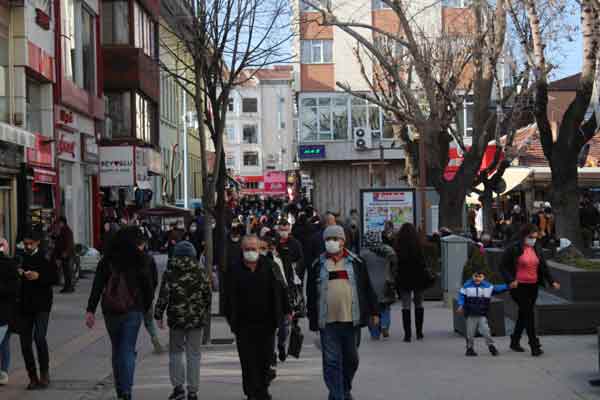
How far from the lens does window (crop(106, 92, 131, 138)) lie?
123 feet

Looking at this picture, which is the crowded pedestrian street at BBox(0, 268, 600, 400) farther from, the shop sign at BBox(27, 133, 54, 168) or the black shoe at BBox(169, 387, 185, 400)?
the shop sign at BBox(27, 133, 54, 168)

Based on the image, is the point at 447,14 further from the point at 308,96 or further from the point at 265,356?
the point at 265,356

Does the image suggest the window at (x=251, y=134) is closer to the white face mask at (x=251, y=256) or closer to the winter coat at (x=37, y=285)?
the winter coat at (x=37, y=285)

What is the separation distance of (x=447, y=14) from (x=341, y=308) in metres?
41.3

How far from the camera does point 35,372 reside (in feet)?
34.4

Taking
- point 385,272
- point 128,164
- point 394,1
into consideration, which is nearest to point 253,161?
point 128,164

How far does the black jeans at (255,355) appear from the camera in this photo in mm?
9352

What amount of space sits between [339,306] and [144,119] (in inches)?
1295

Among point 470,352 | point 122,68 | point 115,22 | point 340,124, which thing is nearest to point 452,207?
point 470,352

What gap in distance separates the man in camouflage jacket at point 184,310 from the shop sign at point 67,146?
60.6 ft

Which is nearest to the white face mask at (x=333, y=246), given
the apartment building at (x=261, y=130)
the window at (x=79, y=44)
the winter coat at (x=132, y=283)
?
the winter coat at (x=132, y=283)

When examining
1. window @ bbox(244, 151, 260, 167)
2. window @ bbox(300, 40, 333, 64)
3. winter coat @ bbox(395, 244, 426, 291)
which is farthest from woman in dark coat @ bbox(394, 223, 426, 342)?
window @ bbox(244, 151, 260, 167)

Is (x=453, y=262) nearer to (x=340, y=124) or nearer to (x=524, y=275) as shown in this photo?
(x=524, y=275)

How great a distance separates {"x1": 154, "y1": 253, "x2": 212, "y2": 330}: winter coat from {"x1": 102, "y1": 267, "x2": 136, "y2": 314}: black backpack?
1.37 feet
